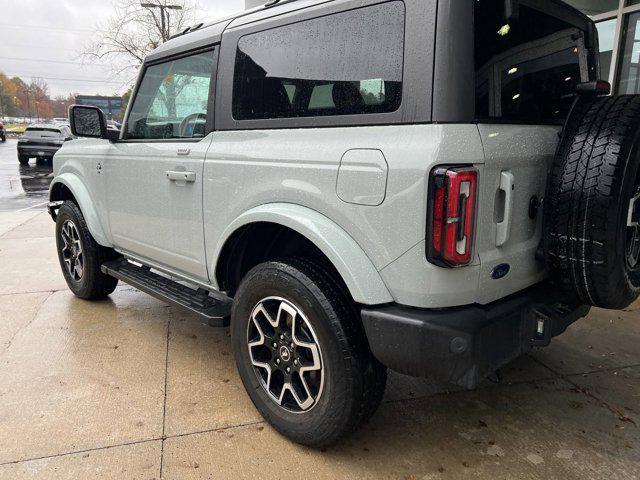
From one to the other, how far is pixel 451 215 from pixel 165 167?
1.95 metres

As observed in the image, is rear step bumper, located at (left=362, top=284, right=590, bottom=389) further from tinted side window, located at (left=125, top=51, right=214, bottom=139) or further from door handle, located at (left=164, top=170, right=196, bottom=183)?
tinted side window, located at (left=125, top=51, right=214, bottom=139)

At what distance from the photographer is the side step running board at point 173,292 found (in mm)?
2838

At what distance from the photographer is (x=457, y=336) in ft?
6.04

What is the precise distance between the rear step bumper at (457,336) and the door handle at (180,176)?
4.56 feet

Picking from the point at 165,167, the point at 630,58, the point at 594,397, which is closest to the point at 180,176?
the point at 165,167

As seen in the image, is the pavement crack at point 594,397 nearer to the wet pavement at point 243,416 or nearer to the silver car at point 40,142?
the wet pavement at point 243,416

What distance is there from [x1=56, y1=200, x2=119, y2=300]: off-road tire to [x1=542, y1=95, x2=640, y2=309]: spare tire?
3512mm

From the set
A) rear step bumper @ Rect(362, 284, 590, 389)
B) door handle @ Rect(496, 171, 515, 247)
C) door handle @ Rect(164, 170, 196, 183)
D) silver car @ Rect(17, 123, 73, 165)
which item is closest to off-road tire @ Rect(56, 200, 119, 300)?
door handle @ Rect(164, 170, 196, 183)

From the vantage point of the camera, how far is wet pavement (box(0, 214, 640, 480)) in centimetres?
228

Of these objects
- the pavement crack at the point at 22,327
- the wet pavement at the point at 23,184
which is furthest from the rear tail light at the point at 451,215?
the wet pavement at the point at 23,184

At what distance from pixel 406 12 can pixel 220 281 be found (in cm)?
172

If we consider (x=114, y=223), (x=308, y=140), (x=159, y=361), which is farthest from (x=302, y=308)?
(x=114, y=223)

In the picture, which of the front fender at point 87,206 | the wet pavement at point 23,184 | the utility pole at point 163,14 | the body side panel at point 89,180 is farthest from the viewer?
the utility pole at point 163,14

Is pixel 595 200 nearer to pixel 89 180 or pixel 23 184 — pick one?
pixel 89 180
